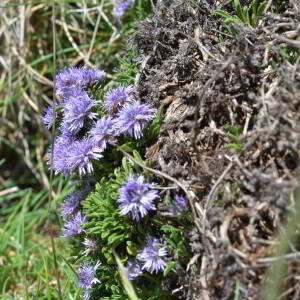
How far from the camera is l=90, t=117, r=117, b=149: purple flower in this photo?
1.85 meters

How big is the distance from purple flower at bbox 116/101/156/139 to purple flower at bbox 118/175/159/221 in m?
0.22

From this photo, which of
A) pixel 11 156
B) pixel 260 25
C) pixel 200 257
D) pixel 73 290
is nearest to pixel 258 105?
pixel 260 25

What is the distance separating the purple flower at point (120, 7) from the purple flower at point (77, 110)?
46.2 inches

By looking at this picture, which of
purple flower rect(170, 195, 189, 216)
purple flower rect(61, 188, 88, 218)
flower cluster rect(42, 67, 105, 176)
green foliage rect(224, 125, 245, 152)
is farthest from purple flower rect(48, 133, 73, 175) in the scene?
green foliage rect(224, 125, 245, 152)

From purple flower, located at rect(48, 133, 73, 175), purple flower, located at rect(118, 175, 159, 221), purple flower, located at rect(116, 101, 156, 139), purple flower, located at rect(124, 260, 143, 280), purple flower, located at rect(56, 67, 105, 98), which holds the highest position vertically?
purple flower, located at rect(56, 67, 105, 98)

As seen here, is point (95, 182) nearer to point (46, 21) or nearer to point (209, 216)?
point (209, 216)

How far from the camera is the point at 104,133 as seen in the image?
185 centimetres

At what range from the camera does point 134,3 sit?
2934 millimetres

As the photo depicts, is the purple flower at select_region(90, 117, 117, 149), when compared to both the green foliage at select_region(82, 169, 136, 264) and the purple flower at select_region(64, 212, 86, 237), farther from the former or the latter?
the purple flower at select_region(64, 212, 86, 237)

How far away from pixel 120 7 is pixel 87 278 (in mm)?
1750

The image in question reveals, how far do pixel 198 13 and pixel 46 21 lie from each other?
5.86ft

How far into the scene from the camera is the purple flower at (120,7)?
9.62ft

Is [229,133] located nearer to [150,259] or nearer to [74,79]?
[150,259]

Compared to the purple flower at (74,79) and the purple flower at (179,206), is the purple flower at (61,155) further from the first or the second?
the purple flower at (179,206)
